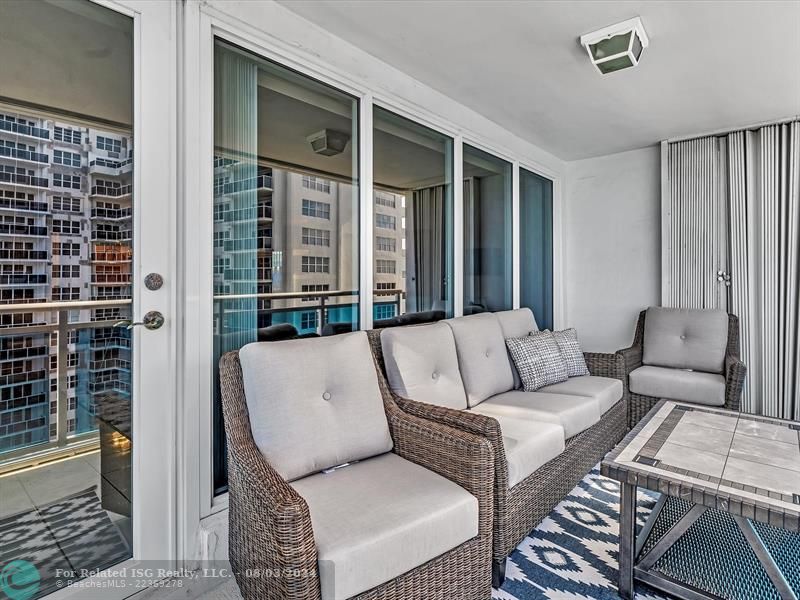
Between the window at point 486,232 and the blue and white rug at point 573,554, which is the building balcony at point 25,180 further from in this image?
the window at point 486,232

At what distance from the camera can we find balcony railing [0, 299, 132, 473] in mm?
1442

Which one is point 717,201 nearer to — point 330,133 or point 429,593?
point 330,133

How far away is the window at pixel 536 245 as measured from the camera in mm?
4262

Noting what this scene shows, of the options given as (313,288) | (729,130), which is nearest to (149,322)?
(313,288)

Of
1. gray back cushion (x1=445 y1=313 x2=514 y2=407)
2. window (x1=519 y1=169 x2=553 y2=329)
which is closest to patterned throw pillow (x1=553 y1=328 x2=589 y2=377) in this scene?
gray back cushion (x1=445 y1=313 x2=514 y2=407)

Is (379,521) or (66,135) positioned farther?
(66,135)

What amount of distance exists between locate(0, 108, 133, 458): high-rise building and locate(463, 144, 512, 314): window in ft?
7.82

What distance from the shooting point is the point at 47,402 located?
152cm

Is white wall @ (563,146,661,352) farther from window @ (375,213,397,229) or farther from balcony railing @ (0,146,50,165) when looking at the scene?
balcony railing @ (0,146,50,165)

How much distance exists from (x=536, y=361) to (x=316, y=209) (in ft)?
5.40

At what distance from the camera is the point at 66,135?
5.12ft

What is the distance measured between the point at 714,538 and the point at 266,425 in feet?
6.30

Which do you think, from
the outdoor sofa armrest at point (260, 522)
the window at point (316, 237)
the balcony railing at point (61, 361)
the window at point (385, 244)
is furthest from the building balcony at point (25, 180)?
the window at point (385, 244)

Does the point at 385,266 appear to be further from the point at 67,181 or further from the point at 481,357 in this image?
the point at 67,181
